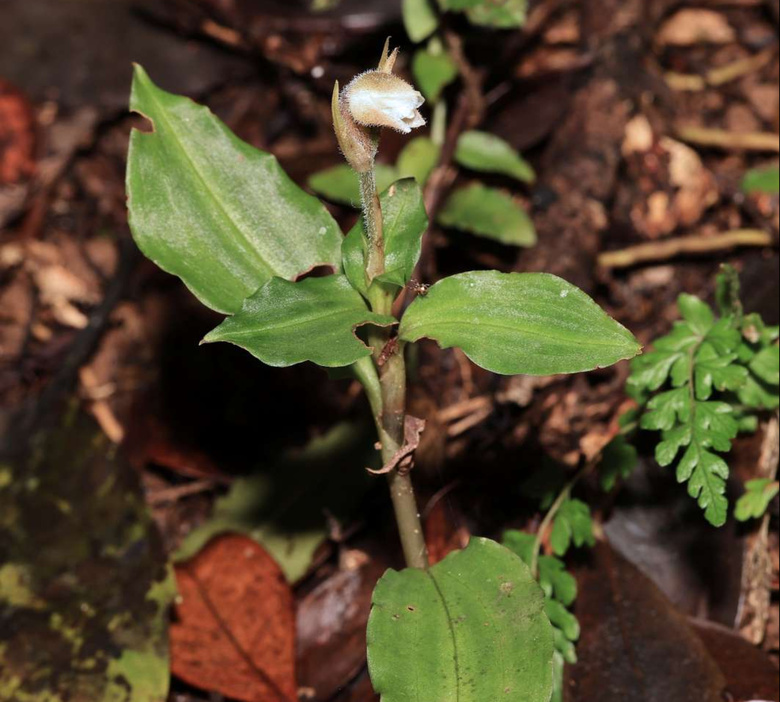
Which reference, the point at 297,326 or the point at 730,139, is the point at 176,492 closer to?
the point at 297,326

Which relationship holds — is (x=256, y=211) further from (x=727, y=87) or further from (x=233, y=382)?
(x=727, y=87)

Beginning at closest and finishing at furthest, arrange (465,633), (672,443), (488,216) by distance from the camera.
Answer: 1. (465,633)
2. (672,443)
3. (488,216)

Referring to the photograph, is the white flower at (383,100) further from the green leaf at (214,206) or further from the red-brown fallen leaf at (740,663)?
the red-brown fallen leaf at (740,663)

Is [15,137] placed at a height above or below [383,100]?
below

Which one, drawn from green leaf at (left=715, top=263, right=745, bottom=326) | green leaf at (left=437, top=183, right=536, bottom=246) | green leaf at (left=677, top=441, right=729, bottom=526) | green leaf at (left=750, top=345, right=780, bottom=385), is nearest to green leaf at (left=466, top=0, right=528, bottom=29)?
green leaf at (left=437, top=183, right=536, bottom=246)

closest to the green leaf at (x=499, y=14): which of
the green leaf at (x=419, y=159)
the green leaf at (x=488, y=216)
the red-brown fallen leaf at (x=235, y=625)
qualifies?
the green leaf at (x=419, y=159)

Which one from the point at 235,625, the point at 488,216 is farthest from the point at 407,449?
the point at 488,216

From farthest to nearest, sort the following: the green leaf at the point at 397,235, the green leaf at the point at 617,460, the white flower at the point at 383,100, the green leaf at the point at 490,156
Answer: the green leaf at the point at 490,156 < the green leaf at the point at 617,460 < the green leaf at the point at 397,235 < the white flower at the point at 383,100
